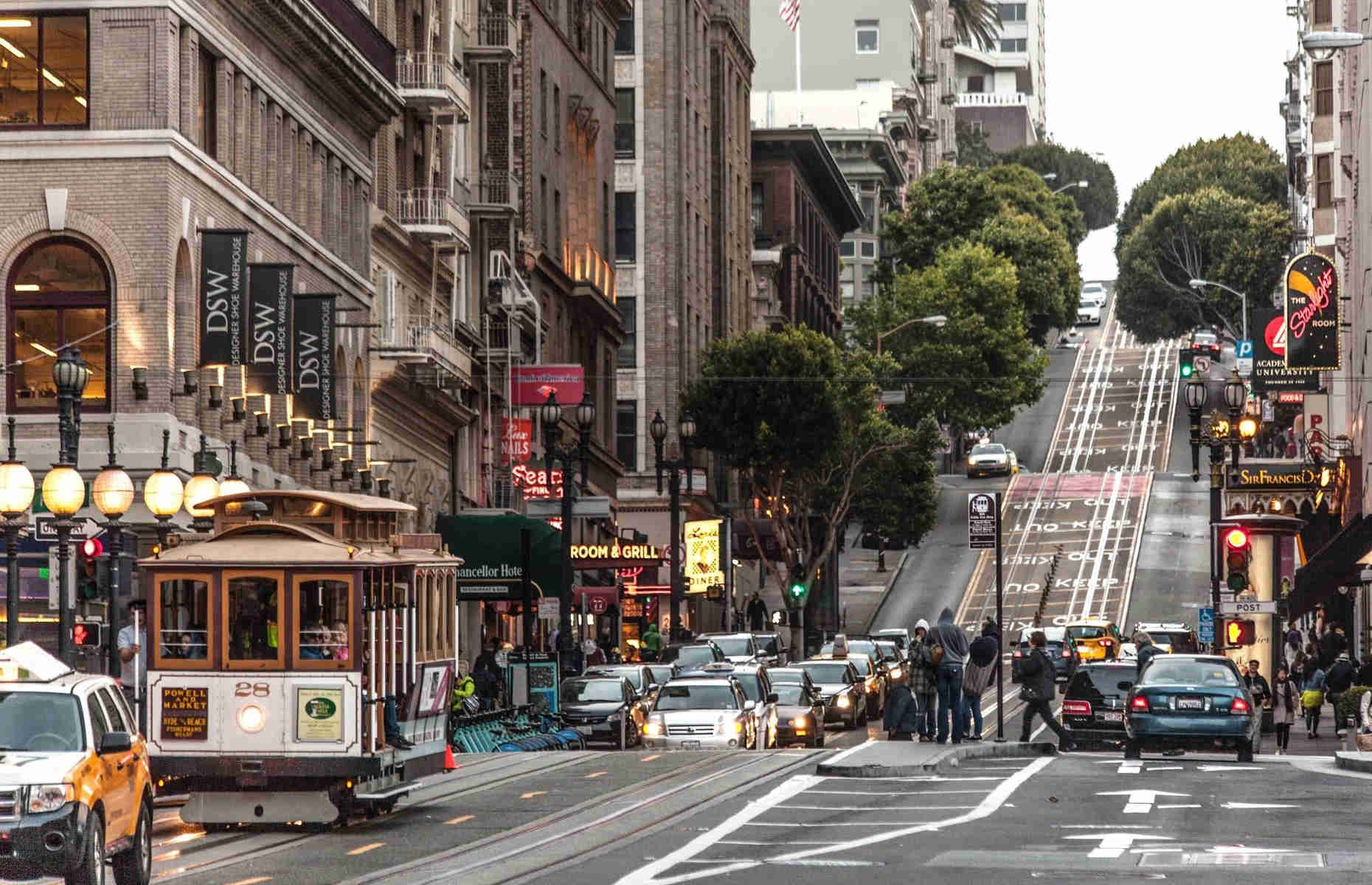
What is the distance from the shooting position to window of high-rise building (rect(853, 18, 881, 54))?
15700 centimetres

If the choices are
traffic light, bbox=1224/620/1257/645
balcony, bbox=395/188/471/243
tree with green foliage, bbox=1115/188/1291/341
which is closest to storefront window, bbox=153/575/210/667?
traffic light, bbox=1224/620/1257/645

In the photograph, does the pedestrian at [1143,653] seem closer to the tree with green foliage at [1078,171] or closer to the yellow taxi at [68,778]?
the yellow taxi at [68,778]

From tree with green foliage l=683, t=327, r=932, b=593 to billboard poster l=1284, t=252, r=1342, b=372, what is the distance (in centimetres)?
1852

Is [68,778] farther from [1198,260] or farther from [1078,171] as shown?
[1078,171]

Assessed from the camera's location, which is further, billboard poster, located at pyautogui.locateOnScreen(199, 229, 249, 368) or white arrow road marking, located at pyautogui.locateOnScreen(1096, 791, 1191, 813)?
billboard poster, located at pyautogui.locateOnScreen(199, 229, 249, 368)

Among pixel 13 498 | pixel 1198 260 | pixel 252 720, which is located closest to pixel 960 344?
Result: pixel 1198 260

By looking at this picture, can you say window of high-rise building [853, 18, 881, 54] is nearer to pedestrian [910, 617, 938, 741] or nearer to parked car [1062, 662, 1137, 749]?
parked car [1062, 662, 1137, 749]

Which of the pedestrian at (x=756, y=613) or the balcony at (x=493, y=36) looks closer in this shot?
the balcony at (x=493, y=36)

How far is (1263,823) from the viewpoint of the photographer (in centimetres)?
2361

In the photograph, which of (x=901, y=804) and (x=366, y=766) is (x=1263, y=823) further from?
(x=366, y=766)

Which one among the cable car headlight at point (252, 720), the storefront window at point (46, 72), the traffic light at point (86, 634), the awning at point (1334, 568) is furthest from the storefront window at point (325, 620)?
the awning at point (1334, 568)

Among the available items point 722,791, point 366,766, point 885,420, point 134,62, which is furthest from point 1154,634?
point 366,766

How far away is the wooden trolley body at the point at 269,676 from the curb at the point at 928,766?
6752 millimetres

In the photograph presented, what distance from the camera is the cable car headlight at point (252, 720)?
24.2m
